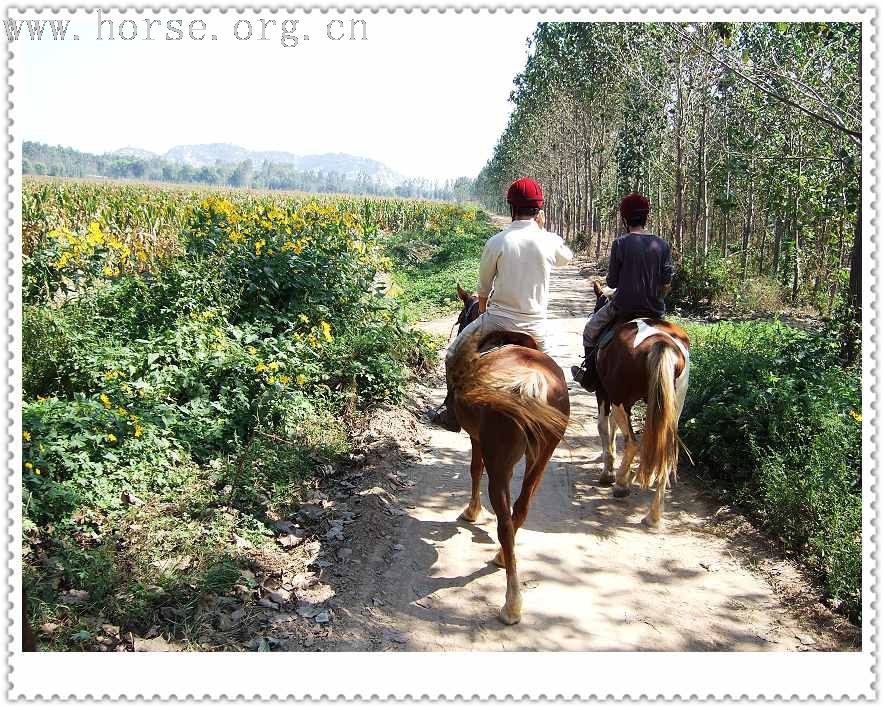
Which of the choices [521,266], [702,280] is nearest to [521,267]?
[521,266]

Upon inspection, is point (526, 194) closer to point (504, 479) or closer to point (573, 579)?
point (504, 479)

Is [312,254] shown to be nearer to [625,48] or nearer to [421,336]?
[421,336]

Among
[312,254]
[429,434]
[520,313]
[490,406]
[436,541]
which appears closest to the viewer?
[490,406]

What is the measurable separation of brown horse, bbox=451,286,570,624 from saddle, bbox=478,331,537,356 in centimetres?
19

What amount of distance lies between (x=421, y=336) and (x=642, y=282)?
4.53 meters

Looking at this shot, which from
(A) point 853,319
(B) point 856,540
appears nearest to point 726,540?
(B) point 856,540

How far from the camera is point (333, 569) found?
470 centimetres

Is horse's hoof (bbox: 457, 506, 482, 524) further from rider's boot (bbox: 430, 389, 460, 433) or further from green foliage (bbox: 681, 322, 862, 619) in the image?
green foliage (bbox: 681, 322, 862, 619)

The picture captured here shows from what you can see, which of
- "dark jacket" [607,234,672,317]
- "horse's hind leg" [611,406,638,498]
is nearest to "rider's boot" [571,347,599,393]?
"horse's hind leg" [611,406,638,498]

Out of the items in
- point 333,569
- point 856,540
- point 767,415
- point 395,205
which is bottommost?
point 333,569

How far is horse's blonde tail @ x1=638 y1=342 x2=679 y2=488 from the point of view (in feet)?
17.2

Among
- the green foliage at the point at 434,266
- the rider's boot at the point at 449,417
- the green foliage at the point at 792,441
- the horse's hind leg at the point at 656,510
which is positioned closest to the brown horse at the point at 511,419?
the rider's boot at the point at 449,417

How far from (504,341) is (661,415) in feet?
4.88

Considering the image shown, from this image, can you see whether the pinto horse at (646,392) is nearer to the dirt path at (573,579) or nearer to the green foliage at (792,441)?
the dirt path at (573,579)
